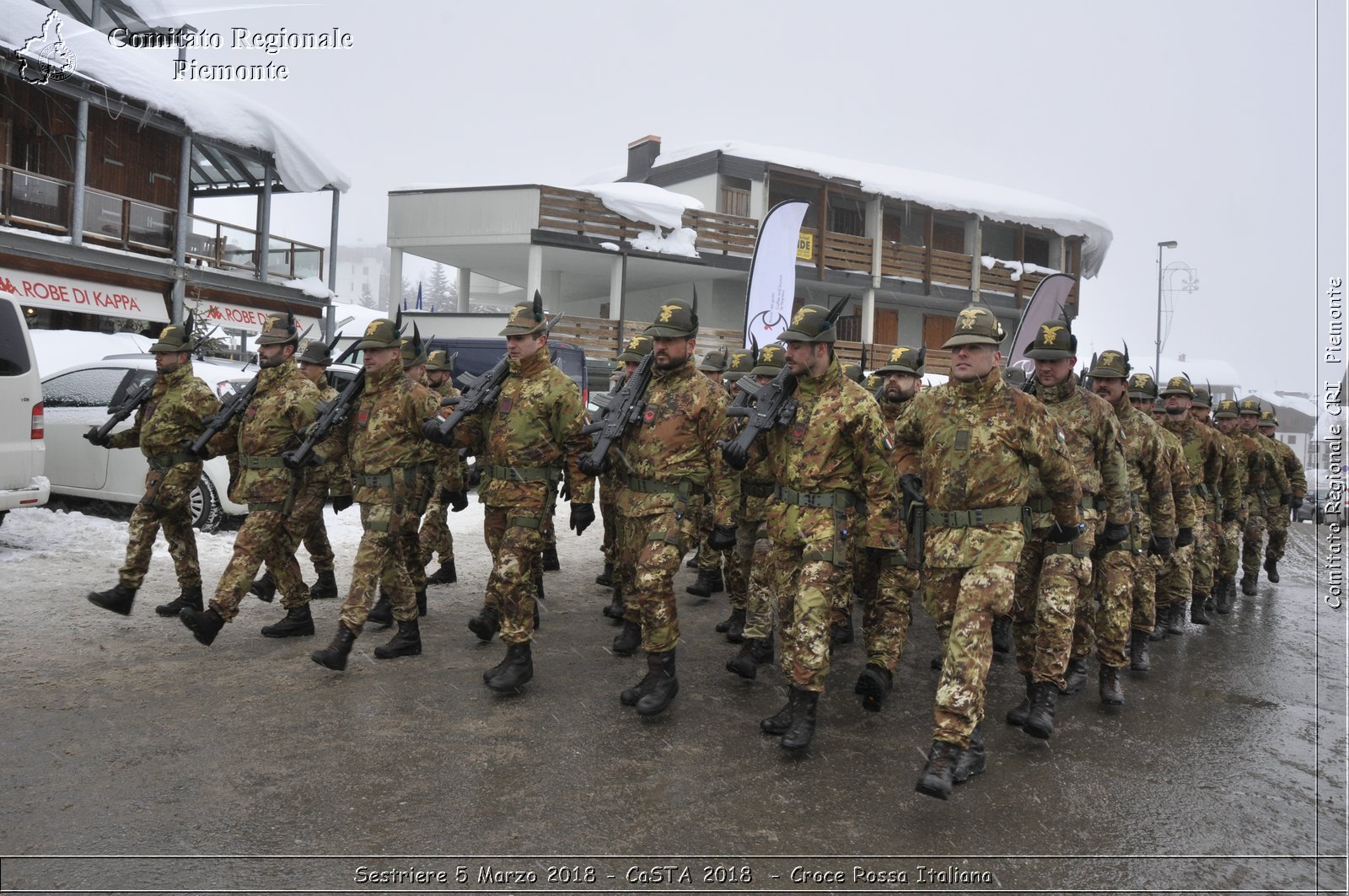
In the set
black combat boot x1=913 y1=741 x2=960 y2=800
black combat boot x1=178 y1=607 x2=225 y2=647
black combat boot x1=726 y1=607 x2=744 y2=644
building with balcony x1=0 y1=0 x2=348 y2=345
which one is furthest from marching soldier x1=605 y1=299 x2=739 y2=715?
building with balcony x1=0 y1=0 x2=348 y2=345

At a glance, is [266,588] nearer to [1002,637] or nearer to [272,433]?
[272,433]

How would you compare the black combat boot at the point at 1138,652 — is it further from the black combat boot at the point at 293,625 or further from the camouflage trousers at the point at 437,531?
the black combat boot at the point at 293,625

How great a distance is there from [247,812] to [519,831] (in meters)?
1.06

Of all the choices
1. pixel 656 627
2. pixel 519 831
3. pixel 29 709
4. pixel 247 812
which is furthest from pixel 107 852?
pixel 656 627

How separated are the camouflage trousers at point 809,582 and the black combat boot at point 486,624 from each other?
2013 millimetres

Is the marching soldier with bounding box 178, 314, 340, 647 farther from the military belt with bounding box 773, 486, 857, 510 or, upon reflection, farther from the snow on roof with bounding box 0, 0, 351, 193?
the snow on roof with bounding box 0, 0, 351, 193

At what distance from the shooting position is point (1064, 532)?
187 inches

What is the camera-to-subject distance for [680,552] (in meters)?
5.01

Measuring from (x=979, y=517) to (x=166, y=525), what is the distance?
5.40 m

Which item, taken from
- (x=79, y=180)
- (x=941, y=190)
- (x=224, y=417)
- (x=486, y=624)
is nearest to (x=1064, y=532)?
(x=486, y=624)

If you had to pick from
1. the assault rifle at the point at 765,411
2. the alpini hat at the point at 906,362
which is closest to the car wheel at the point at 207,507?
the assault rifle at the point at 765,411

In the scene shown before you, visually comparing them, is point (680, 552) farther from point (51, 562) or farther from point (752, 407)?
point (51, 562)

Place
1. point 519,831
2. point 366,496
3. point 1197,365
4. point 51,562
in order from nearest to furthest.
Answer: point 519,831
point 366,496
point 51,562
point 1197,365

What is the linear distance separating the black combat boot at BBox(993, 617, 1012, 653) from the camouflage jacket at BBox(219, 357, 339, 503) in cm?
504
